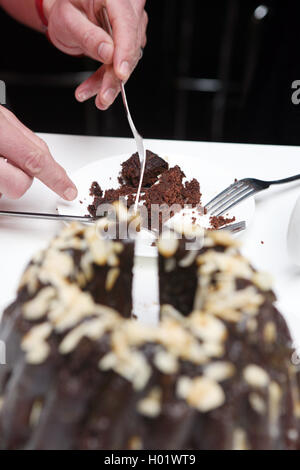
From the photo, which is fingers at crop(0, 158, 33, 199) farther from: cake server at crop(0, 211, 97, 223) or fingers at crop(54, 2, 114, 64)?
fingers at crop(54, 2, 114, 64)

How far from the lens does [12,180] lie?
82 centimetres

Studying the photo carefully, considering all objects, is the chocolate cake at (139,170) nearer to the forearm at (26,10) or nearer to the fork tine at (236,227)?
the fork tine at (236,227)

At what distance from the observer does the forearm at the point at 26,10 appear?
46.6 inches

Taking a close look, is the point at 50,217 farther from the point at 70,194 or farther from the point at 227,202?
the point at 227,202

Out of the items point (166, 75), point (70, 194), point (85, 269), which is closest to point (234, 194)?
point (70, 194)

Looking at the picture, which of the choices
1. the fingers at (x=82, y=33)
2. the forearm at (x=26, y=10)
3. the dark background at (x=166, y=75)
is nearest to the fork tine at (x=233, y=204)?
the fingers at (x=82, y=33)

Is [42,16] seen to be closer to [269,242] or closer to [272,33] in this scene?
[272,33]

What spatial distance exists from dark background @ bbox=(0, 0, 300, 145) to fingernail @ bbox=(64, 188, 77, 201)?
89 cm

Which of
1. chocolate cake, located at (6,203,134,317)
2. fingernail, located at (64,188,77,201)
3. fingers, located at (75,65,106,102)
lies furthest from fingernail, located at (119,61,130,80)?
chocolate cake, located at (6,203,134,317)

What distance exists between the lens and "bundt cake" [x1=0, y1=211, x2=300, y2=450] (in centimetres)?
34

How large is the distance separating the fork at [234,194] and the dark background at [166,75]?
30.2 inches

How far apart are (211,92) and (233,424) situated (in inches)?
73.9

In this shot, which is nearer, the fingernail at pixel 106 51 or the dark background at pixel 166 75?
the fingernail at pixel 106 51
